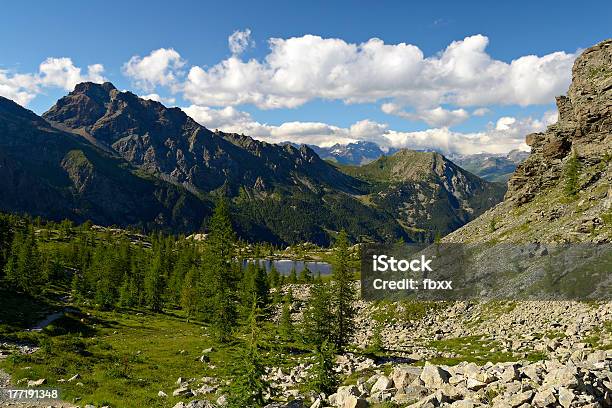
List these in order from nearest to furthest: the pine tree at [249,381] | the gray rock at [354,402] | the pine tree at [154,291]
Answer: the gray rock at [354,402], the pine tree at [249,381], the pine tree at [154,291]

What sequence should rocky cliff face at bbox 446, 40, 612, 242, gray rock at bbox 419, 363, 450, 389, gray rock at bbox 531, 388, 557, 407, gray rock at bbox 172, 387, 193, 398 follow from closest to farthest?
gray rock at bbox 531, 388, 557, 407
gray rock at bbox 419, 363, 450, 389
gray rock at bbox 172, 387, 193, 398
rocky cliff face at bbox 446, 40, 612, 242

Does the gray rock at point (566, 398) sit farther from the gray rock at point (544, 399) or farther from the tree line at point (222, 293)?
the tree line at point (222, 293)

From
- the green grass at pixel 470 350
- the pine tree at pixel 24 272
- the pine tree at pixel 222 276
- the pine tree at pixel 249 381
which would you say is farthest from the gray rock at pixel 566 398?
the pine tree at pixel 24 272

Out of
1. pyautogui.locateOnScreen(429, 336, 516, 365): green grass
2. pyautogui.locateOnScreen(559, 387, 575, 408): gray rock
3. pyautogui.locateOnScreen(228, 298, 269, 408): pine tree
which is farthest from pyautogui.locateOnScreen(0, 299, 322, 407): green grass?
pyautogui.locateOnScreen(429, 336, 516, 365): green grass

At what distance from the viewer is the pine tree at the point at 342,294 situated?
49719 mm

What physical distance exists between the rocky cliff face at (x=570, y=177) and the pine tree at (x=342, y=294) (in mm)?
33517

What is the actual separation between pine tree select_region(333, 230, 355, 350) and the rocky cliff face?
33517 millimetres

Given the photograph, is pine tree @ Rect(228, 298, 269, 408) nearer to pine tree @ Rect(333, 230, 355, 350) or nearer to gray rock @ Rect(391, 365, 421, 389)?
gray rock @ Rect(391, 365, 421, 389)

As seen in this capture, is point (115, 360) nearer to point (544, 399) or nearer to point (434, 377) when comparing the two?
point (434, 377)

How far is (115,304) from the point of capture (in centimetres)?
8538

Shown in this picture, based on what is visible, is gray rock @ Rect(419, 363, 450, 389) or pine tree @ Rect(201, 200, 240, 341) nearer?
gray rock @ Rect(419, 363, 450, 389)

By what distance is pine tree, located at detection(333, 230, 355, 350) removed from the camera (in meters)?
49.7

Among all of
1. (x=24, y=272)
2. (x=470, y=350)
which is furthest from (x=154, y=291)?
(x=470, y=350)

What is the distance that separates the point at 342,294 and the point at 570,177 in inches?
2276
